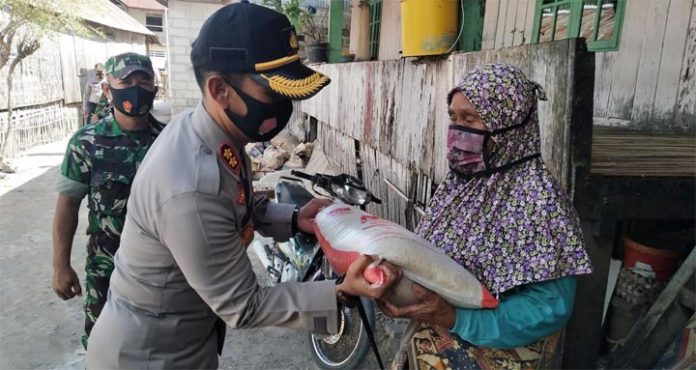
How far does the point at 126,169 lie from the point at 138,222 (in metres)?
1.25

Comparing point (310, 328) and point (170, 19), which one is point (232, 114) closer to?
point (310, 328)

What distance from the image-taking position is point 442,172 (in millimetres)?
3287

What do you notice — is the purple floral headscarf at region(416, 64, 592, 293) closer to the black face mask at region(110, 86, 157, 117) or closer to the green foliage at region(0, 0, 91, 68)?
the black face mask at region(110, 86, 157, 117)

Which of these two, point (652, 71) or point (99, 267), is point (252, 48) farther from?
point (652, 71)

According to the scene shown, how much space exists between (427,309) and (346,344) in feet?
6.30

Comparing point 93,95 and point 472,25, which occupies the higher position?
point 472,25

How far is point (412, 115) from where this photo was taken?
3.81 m

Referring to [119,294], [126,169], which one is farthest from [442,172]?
[119,294]

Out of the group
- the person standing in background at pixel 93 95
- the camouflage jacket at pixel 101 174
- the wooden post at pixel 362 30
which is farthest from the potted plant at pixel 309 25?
the camouflage jacket at pixel 101 174

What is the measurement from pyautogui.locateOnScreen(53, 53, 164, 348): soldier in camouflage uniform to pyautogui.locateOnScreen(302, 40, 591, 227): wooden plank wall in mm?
1812

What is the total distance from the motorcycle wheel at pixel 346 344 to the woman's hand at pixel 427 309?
151cm

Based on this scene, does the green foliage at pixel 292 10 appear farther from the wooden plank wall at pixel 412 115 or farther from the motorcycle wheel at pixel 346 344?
the motorcycle wheel at pixel 346 344

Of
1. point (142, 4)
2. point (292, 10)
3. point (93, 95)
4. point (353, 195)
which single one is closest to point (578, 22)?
point (353, 195)

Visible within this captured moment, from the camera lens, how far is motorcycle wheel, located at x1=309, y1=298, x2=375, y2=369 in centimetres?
305
